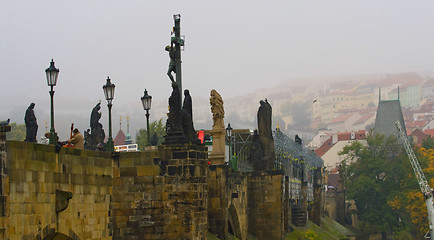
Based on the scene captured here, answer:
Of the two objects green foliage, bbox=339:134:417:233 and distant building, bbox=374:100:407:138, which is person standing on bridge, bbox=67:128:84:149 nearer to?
green foliage, bbox=339:134:417:233

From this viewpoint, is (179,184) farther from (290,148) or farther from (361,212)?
(361,212)

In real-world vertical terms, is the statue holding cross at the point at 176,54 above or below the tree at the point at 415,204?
above

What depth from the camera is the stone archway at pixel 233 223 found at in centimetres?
4066

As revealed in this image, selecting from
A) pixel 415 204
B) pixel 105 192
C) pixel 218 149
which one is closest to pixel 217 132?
pixel 218 149

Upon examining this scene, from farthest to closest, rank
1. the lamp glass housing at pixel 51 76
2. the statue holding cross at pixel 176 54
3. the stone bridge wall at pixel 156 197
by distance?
the statue holding cross at pixel 176 54 → the stone bridge wall at pixel 156 197 → the lamp glass housing at pixel 51 76

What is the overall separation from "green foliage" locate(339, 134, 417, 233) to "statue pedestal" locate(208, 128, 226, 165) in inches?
2336

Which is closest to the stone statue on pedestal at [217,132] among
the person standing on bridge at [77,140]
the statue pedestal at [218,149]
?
the statue pedestal at [218,149]

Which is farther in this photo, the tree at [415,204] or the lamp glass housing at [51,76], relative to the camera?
the tree at [415,204]

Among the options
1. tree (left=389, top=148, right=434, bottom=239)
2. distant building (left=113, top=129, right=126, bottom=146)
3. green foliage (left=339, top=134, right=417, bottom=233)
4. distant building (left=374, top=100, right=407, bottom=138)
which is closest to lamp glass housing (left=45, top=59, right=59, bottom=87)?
tree (left=389, top=148, right=434, bottom=239)

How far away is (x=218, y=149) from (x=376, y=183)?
63774mm

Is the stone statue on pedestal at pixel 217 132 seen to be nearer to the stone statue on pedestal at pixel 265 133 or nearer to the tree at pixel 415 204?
the stone statue on pedestal at pixel 265 133

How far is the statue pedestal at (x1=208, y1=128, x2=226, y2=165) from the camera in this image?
125ft

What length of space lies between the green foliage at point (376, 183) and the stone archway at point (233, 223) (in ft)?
184

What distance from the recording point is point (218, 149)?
38500mm
